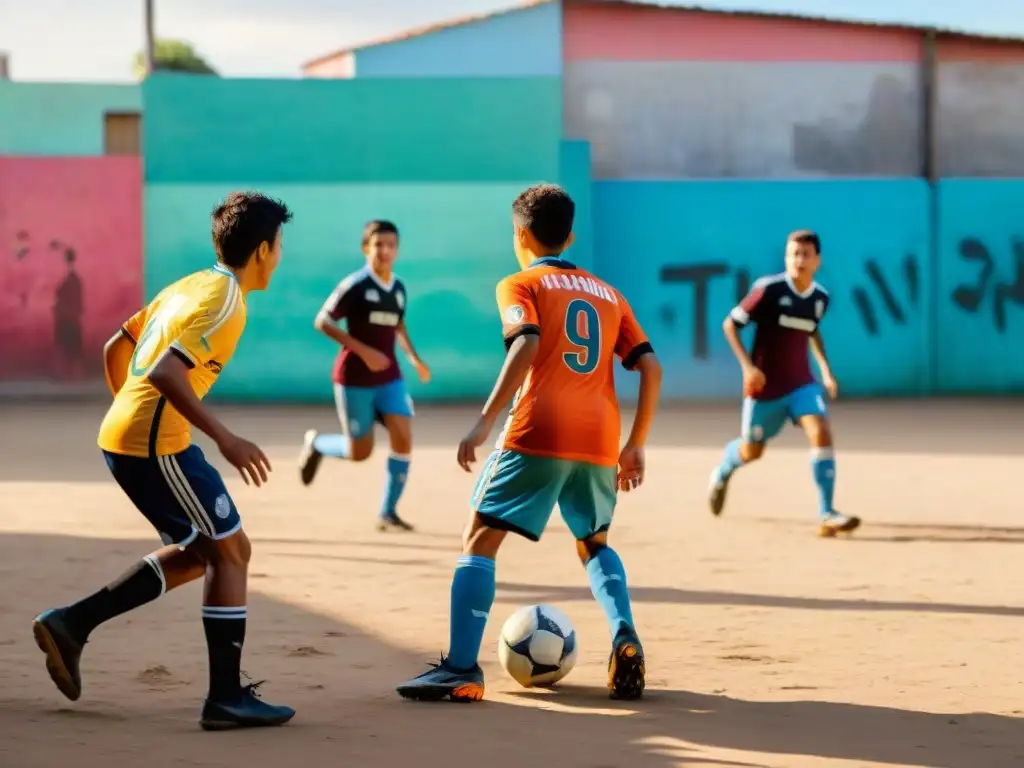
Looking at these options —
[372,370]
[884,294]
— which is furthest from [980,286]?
[372,370]

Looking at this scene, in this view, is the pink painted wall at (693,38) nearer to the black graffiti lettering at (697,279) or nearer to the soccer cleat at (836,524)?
the black graffiti lettering at (697,279)

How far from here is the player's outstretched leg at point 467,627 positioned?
574 centimetres

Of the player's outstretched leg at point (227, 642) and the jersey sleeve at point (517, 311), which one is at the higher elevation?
the jersey sleeve at point (517, 311)

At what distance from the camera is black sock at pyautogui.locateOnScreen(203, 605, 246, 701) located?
538 cm

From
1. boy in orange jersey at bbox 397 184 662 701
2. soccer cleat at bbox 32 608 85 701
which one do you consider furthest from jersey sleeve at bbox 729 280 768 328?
soccer cleat at bbox 32 608 85 701

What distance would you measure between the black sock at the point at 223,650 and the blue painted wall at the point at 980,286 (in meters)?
16.8

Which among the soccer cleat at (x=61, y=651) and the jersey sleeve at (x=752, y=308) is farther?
the jersey sleeve at (x=752, y=308)

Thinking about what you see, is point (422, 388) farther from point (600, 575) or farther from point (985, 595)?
point (600, 575)

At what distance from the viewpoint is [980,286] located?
21.1 meters

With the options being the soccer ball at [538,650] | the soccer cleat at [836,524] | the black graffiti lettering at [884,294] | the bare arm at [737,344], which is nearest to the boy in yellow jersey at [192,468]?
the soccer ball at [538,650]

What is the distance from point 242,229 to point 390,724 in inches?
63.4

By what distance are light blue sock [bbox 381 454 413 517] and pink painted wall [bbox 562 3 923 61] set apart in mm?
17972

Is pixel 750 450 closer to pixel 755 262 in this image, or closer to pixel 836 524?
pixel 836 524

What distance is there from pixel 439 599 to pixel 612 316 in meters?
2.35
